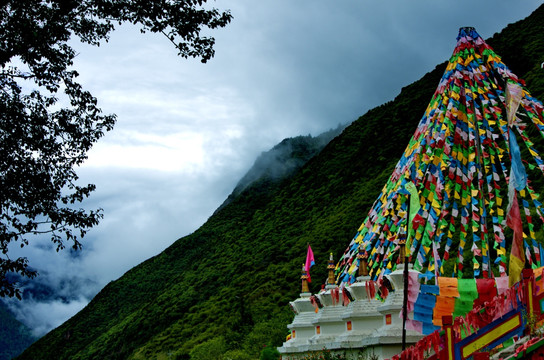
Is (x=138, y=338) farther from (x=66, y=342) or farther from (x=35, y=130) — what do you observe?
(x=35, y=130)

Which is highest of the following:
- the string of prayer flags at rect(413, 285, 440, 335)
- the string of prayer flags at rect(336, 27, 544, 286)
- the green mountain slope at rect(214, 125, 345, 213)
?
the green mountain slope at rect(214, 125, 345, 213)

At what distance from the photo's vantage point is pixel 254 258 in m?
50.5

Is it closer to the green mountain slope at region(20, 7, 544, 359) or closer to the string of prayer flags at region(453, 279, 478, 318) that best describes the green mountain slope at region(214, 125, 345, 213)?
the green mountain slope at region(20, 7, 544, 359)

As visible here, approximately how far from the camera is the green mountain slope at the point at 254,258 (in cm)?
4012

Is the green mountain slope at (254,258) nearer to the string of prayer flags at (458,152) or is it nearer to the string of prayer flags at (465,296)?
the string of prayer flags at (458,152)

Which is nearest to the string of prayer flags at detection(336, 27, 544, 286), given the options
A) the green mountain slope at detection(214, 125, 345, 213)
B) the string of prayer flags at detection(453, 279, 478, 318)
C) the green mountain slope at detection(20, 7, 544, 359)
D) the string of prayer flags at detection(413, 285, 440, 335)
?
the string of prayer flags at detection(413, 285, 440, 335)

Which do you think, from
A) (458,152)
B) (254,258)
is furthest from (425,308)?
(254,258)

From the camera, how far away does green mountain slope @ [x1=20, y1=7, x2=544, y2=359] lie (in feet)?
132

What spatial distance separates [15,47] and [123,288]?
55006 mm

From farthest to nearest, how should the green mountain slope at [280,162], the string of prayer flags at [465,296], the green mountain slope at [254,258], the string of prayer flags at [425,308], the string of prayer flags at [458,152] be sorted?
the green mountain slope at [280,162] < the green mountain slope at [254,258] < the string of prayer flags at [458,152] < the string of prayer flags at [425,308] < the string of prayer flags at [465,296]

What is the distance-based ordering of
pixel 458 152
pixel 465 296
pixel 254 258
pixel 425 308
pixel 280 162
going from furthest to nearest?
pixel 280 162 < pixel 254 258 < pixel 458 152 < pixel 425 308 < pixel 465 296

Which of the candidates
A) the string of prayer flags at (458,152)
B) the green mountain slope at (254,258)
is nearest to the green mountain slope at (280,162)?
the green mountain slope at (254,258)

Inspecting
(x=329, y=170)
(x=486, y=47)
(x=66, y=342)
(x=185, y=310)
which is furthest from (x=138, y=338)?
(x=486, y=47)

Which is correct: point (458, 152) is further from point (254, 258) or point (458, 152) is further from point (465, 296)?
point (254, 258)
